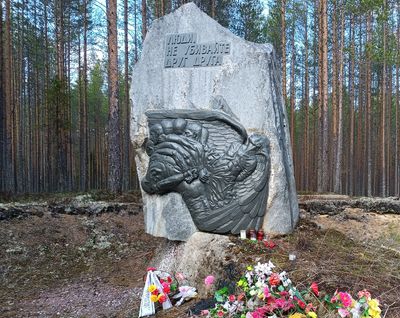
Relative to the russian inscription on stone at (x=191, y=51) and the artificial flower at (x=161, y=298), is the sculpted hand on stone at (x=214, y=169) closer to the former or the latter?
the russian inscription on stone at (x=191, y=51)

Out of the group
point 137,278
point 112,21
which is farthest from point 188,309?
point 112,21

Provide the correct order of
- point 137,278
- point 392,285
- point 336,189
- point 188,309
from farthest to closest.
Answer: point 336,189
point 137,278
point 188,309
point 392,285

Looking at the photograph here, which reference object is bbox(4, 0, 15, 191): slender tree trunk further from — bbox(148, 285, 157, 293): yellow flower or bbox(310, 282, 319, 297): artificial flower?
bbox(310, 282, 319, 297): artificial flower

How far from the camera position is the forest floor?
10.8ft

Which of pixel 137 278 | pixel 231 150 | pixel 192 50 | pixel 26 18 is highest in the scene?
pixel 26 18

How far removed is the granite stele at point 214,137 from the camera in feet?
13.8

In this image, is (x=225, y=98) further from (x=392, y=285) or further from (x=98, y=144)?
(x=98, y=144)

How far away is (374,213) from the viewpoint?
22.2 ft

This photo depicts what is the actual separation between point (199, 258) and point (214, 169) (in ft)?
2.95

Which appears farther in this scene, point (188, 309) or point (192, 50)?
point (192, 50)

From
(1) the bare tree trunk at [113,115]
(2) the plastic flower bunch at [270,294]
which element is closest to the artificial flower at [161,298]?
(2) the plastic flower bunch at [270,294]

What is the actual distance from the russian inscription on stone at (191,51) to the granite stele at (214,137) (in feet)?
0.04

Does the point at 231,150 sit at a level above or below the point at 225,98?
below

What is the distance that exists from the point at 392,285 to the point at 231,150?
1.91 m
